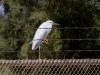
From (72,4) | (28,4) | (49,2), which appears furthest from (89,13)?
(28,4)

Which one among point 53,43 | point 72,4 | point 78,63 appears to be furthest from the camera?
point 72,4

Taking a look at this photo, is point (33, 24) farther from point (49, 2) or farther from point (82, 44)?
point (82, 44)

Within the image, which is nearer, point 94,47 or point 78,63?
point 78,63

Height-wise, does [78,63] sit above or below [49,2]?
above

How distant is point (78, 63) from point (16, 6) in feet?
19.1

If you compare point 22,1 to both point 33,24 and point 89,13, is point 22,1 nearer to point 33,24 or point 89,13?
point 33,24

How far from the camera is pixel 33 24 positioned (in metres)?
8.18

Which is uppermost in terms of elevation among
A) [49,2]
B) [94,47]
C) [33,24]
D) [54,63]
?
[54,63]

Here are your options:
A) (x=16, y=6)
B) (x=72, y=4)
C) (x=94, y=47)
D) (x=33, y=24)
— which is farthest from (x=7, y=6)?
(x=94, y=47)

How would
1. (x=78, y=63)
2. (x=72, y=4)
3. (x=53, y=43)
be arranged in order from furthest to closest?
(x=72, y=4) → (x=53, y=43) → (x=78, y=63)

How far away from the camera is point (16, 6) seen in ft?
27.7

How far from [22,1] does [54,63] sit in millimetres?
5833

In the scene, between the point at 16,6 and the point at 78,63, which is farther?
the point at 16,6

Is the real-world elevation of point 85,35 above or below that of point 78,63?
below
